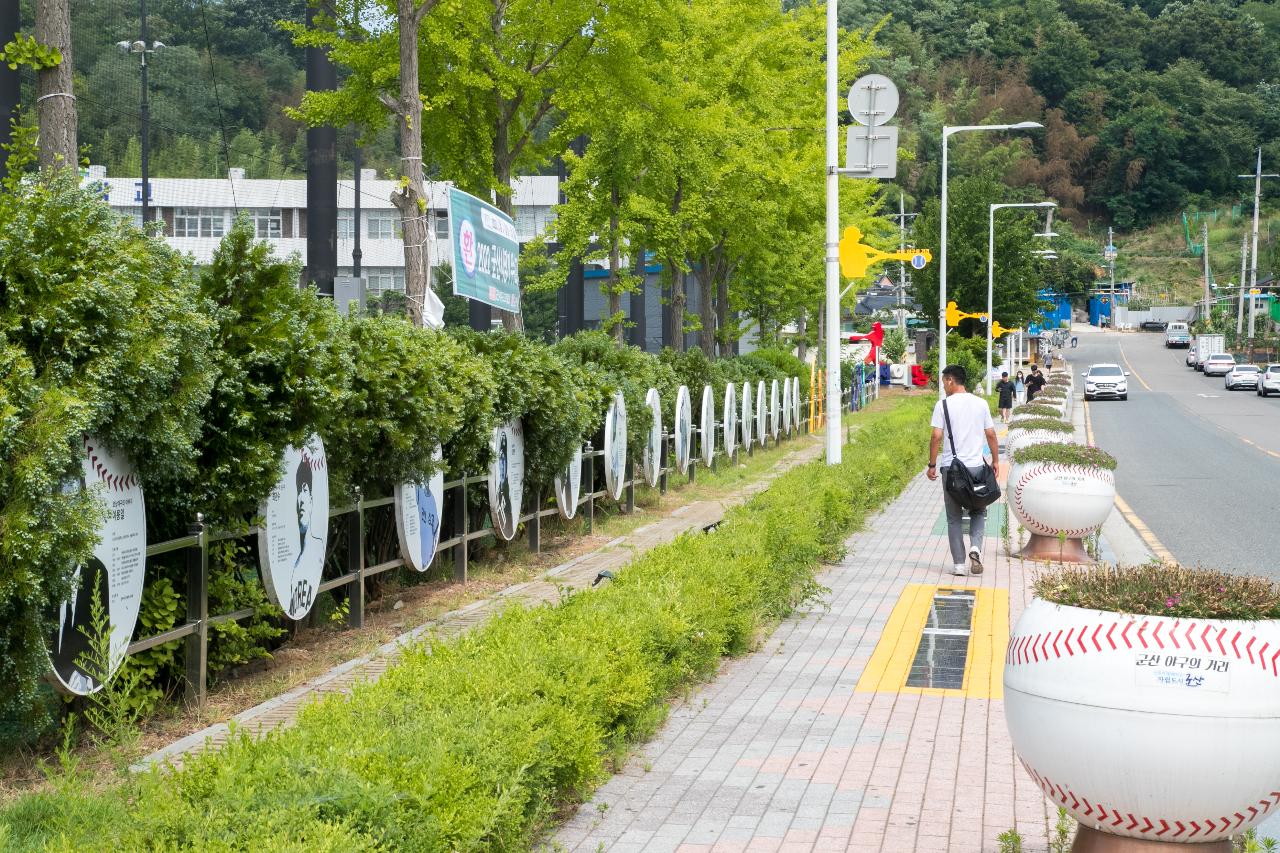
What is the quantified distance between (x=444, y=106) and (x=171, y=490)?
14464 millimetres

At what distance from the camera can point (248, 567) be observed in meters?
7.93

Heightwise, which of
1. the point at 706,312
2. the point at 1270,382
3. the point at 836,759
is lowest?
the point at 1270,382

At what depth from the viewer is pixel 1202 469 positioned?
2644cm

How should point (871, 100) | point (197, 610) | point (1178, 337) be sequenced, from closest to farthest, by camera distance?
point (197, 610), point (871, 100), point (1178, 337)

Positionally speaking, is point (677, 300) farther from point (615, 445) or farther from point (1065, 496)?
point (1065, 496)

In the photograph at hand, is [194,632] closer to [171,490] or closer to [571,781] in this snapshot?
[171,490]

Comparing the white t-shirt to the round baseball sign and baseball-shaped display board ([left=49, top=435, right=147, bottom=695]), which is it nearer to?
the round baseball sign

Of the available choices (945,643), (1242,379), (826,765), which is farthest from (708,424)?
(1242,379)

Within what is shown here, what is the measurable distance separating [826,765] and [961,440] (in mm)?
6460

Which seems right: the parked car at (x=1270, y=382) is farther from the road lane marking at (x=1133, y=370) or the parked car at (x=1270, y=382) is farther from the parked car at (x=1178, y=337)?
the parked car at (x=1178, y=337)

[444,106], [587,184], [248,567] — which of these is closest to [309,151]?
[444,106]

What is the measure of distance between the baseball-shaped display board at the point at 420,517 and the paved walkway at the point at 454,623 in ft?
1.63

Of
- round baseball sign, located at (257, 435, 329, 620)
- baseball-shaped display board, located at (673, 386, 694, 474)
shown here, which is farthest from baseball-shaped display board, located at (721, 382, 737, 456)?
round baseball sign, located at (257, 435, 329, 620)

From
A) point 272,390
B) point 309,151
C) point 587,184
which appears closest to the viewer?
point 272,390
